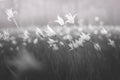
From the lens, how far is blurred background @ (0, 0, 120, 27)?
2.78 feet

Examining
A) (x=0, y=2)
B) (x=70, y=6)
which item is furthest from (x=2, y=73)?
(x=70, y=6)

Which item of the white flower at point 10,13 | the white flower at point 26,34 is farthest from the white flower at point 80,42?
the white flower at point 10,13

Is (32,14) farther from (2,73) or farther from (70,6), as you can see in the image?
(2,73)

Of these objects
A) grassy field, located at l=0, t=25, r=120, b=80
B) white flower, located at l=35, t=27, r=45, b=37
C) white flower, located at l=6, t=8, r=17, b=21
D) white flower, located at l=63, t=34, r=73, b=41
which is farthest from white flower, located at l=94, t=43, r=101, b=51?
white flower, located at l=6, t=8, r=17, b=21

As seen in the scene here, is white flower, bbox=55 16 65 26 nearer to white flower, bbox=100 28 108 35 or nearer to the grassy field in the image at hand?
the grassy field

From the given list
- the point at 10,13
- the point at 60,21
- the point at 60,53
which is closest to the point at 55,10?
the point at 60,21

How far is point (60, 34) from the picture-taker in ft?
3.19

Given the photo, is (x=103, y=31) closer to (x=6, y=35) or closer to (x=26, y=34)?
(x=26, y=34)

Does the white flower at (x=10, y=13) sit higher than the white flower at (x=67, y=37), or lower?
higher

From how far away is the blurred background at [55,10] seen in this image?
85 cm

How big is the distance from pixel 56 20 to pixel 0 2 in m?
0.42

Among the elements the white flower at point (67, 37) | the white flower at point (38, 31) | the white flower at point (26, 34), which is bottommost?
the white flower at point (67, 37)

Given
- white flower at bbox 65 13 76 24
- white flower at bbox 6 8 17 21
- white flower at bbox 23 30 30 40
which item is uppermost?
white flower at bbox 6 8 17 21

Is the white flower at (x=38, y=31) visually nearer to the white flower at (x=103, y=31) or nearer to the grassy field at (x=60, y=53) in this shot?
the grassy field at (x=60, y=53)
